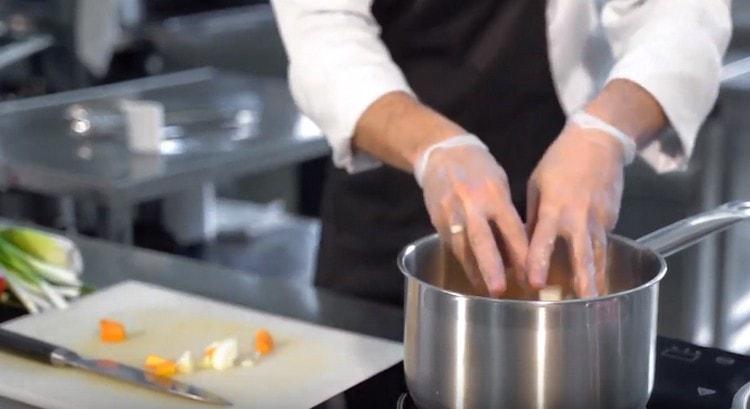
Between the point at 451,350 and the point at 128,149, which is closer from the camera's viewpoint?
the point at 451,350

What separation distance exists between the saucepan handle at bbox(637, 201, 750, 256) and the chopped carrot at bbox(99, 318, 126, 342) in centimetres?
43

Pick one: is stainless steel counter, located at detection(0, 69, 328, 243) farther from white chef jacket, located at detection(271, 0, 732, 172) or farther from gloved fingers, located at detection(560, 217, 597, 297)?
gloved fingers, located at detection(560, 217, 597, 297)

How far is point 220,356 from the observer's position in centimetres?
94

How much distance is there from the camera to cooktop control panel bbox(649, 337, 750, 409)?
0.83m

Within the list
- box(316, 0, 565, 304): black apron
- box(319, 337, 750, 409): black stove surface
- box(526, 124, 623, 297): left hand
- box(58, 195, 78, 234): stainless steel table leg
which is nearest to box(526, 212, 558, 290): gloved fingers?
box(526, 124, 623, 297): left hand

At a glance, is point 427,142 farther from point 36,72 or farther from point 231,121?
point 36,72

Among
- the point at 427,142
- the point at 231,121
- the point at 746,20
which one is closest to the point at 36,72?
the point at 231,121

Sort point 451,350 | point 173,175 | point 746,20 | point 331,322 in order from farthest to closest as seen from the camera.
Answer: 1. point 746,20
2. point 173,175
3. point 331,322
4. point 451,350

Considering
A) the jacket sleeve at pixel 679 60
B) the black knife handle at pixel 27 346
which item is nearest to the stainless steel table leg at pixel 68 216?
the black knife handle at pixel 27 346

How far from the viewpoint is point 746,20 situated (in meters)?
2.79

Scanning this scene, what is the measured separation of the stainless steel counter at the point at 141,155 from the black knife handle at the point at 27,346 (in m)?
0.84

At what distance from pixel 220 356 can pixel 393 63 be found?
267 millimetres

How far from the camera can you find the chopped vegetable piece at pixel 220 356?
3.07 ft

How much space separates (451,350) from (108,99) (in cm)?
180
